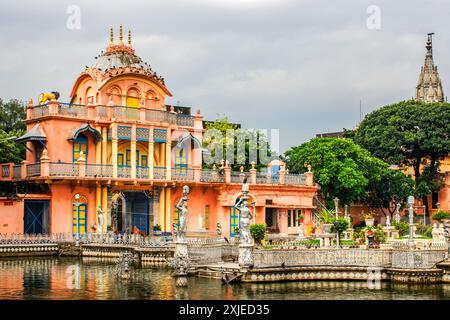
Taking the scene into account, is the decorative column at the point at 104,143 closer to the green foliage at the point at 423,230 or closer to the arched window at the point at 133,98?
the arched window at the point at 133,98

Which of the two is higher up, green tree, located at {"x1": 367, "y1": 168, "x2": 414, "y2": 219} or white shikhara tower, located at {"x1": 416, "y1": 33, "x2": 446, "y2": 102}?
white shikhara tower, located at {"x1": 416, "y1": 33, "x2": 446, "y2": 102}

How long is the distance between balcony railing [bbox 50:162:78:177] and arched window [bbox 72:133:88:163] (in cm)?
135

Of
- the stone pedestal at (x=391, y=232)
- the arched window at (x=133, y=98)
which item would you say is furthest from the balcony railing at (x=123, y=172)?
the stone pedestal at (x=391, y=232)

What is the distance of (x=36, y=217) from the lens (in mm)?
41719

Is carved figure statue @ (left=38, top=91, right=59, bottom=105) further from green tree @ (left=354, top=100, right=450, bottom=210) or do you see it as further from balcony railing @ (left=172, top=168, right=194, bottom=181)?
green tree @ (left=354, top=100, right=450, bottom=210)

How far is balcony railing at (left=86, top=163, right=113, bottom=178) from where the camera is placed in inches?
1656

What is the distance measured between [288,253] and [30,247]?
15.7m

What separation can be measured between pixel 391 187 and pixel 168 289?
31.6 metres

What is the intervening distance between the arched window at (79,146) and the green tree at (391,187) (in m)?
21.1

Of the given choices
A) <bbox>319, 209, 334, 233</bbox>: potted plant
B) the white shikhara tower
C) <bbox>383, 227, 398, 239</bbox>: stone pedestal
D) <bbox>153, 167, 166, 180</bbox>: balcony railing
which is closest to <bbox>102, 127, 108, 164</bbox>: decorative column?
<bbox>153, 167, 166, 180</bbox>: balcony railing

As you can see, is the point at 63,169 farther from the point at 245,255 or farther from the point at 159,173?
the point at 245,255

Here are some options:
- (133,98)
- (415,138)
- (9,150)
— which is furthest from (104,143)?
(415,138)
